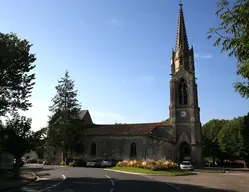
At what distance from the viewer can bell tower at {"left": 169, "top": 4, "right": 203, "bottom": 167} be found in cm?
4525

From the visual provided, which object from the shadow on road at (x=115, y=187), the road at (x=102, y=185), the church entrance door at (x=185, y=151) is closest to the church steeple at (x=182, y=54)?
the church entrance door at (x=185, y=151)

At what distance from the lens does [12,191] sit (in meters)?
14.3

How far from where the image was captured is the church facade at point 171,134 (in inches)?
1766

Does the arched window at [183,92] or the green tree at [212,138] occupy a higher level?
the arched window at [183,92]

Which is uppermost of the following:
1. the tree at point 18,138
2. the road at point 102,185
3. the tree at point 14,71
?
the tree at point 14,71

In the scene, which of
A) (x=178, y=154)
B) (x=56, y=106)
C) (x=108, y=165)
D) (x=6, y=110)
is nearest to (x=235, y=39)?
(x=6, y=110)

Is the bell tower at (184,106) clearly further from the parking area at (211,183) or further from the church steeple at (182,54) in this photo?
the parking area at (211,183)

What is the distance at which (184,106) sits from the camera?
4784 centimetres

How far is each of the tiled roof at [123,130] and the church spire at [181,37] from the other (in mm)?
15454

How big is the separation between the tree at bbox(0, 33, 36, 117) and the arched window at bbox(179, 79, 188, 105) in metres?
30.4

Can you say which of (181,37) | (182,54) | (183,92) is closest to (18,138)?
(183,92)

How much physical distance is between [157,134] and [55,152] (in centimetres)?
2086

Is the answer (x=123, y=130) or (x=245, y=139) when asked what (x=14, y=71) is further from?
(x=245, y=139)

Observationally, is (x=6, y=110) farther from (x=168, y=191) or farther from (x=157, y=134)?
(x=157, y=134)
